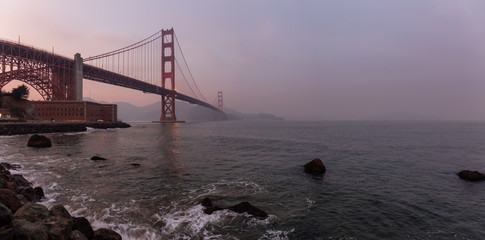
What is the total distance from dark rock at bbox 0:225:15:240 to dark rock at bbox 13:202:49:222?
1.40ft

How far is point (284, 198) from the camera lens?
9.34m

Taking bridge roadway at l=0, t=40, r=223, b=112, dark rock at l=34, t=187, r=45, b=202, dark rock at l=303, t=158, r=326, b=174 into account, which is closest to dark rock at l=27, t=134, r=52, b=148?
dark rock at l=34, t=187, r=45, b=202

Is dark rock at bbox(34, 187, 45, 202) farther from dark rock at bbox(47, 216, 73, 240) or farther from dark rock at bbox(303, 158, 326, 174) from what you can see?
dark rock at bbox(303, 158, 326, 174)

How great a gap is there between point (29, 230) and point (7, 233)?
31 cm

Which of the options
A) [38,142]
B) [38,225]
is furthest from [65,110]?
[38,225]

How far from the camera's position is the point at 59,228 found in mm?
4797

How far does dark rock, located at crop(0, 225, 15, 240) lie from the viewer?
4186 millimetres

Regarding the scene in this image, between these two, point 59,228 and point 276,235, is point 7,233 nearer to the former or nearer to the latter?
point 59,228

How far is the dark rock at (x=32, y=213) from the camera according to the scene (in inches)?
192

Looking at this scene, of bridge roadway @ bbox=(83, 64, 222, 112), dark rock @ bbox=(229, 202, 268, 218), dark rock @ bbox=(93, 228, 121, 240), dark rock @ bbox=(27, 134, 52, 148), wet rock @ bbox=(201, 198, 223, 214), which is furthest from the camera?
bridge roadway @ bbox=(83, 64, 222, 112)

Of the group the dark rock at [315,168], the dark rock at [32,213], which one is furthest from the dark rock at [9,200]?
the dark rock at [315,168]

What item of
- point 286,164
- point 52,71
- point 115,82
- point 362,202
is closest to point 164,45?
point 115,82

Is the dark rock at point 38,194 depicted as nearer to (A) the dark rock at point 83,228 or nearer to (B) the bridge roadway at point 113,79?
(A) the dark rock at point 83,228

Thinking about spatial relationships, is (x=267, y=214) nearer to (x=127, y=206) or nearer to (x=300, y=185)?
(x=300, y=185)
